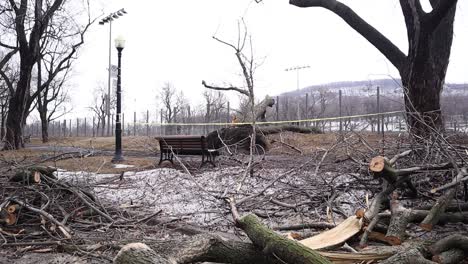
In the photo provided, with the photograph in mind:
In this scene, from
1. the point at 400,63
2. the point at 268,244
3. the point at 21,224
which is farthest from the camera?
the point at 400,63

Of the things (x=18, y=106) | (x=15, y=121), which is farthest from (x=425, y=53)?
(x=15, y=121)

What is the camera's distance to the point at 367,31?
11.5 meters

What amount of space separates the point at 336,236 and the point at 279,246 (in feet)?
3.51

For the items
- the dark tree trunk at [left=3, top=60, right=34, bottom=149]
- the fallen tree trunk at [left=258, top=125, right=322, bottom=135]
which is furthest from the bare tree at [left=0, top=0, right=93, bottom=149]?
the fallen tree trunk at [left=258, top=125, right=322, bottom=135]

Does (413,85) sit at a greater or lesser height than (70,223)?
greater

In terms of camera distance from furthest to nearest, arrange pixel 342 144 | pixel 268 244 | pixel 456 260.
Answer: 1. pixel 342 144
2. pixel 456 260
3. pixel 268 244

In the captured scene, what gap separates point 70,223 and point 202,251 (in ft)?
8.98

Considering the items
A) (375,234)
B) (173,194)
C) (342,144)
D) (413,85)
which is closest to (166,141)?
(173,194)

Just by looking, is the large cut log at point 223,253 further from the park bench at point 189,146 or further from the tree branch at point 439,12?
the tree branch at point 439,12

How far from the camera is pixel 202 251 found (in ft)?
10.7

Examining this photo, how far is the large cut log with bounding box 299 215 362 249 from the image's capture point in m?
3.82

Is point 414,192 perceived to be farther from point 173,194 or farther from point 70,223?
point 70,223

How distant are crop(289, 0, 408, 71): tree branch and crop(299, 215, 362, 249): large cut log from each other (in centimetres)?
782

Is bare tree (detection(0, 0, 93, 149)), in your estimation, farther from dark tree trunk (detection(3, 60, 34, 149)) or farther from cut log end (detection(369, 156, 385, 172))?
cut log end (detection(369, 156, 385, 172))
